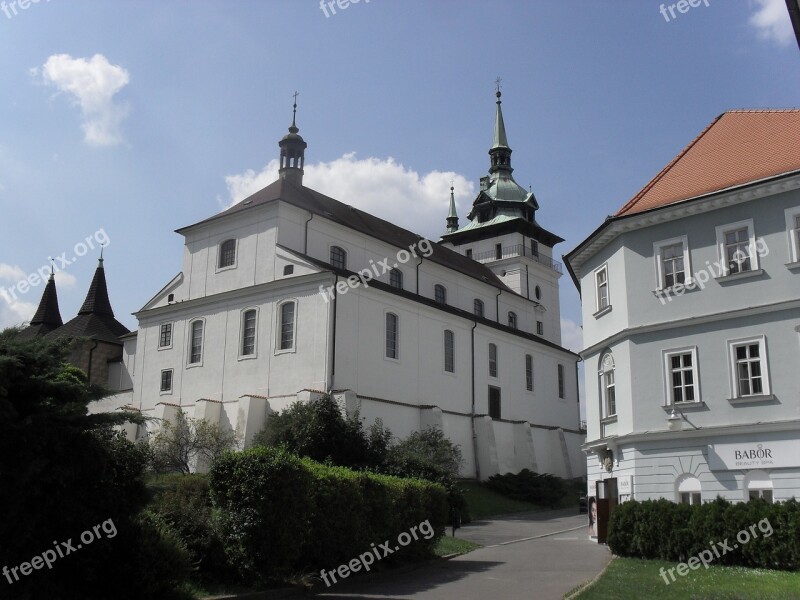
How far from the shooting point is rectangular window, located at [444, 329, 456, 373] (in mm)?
44719

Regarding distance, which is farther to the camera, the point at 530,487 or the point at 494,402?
the point at 494,402

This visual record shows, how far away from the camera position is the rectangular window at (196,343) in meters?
42.2

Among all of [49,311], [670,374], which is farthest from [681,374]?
[49,311]

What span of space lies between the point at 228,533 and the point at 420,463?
18820 millimetres

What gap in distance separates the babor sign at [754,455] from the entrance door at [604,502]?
3.03m

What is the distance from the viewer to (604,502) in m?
22.9

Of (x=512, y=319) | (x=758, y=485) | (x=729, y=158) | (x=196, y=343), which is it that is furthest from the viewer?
(x=512, y=319)

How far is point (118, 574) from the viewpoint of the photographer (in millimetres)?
11992

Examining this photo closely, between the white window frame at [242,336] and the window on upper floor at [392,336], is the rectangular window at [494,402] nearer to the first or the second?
the window on upper floor at [392,336]

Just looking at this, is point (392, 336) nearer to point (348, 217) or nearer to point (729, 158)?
point (348, 217)

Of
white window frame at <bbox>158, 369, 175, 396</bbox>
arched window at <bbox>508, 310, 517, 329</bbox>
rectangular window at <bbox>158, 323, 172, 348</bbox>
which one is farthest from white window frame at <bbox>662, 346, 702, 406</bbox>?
arched window at <bbox>508, 310, 517, 329</bbox>

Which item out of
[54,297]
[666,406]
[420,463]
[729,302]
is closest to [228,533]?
[666,406]

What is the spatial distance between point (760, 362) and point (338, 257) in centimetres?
2728

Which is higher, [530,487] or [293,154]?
[293,154]
